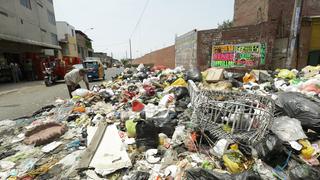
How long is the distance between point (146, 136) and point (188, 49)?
33.0 ft

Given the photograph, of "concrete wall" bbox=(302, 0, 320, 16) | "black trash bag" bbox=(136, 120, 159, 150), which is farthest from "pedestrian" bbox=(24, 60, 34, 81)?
"concrete wall" bbox=(302, 0, 320, 16)

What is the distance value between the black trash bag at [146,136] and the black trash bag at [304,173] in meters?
1.69

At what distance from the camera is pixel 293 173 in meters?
2.04

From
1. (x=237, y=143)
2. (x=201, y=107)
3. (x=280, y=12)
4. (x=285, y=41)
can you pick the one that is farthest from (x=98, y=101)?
(x=280, y=12)

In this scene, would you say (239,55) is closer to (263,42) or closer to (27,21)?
(263,42)

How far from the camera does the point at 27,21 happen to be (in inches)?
746

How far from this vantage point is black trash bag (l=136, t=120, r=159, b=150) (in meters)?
2.96

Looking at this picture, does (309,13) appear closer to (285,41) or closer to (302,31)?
(302,31)

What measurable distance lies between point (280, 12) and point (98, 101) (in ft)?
31.1

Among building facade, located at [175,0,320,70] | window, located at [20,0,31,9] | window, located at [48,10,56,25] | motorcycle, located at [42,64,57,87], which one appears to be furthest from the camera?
window, located at [48,10,56,25]

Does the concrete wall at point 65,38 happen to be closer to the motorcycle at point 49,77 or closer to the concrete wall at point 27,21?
the concrete wall at point 27,21

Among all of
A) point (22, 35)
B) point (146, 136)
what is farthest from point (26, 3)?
point (146, 136)

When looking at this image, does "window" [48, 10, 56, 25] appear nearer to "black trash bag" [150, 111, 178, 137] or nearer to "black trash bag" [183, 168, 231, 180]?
"black trash bag" [150, 111, 178, 137]

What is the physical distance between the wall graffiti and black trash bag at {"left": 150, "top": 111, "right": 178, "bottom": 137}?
7.23m
